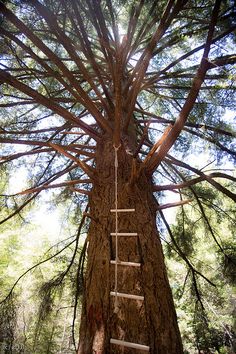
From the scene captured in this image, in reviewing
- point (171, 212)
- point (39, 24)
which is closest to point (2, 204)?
point (39, 24)

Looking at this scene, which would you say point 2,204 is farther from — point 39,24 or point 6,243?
point 6,243

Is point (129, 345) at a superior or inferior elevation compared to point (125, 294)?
inferior

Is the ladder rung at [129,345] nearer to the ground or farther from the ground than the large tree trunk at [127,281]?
nearer to the ground

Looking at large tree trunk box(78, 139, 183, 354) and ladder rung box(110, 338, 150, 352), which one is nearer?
ladder rung box(110, 338, 150, 352)

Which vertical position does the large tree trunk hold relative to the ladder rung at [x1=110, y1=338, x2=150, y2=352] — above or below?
above

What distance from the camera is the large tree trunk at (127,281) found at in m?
1.36

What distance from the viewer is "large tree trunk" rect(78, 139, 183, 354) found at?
136 cm

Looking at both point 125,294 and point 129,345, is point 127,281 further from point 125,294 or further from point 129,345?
point 129,345

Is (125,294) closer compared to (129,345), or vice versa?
(129,345)

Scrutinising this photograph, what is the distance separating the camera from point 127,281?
155 cm

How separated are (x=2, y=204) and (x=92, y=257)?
246 centimetres

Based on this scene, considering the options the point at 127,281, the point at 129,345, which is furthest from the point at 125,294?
the point at 129,345

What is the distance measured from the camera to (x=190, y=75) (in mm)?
3574

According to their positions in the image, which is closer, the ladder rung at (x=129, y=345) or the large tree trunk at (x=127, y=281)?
the ladder rung at (x=129, y=345)
